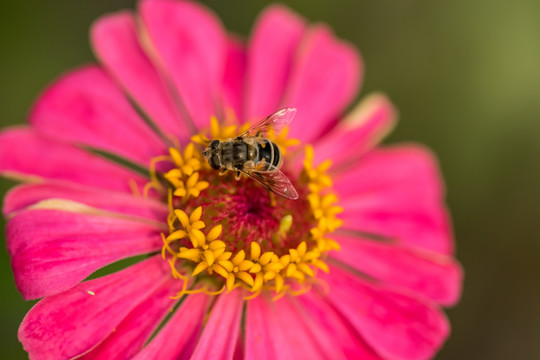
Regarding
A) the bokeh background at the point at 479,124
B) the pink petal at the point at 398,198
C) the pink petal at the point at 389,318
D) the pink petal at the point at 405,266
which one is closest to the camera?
the pink petal at the point at 389,318

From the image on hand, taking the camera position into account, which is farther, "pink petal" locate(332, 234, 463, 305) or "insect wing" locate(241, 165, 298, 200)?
"pink petal" locate(332, 234, 463, 305)

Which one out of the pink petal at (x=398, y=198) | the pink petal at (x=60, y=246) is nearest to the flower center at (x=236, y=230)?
the pink petal at (x=60, y=246)

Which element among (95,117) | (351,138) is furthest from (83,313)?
Answer: (351,138)

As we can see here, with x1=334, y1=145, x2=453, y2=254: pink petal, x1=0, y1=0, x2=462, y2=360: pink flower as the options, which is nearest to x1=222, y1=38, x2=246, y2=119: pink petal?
x1=0, y1=0, x2=462, y2=360: pink flower

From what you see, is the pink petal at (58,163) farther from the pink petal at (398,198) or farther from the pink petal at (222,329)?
the pink petal at (398,198)

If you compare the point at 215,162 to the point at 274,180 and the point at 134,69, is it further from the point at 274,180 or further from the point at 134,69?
the point at 134,69

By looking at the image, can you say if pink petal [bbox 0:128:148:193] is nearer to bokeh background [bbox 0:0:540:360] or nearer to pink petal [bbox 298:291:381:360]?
pink petal [bbox 298:291:381:360]
